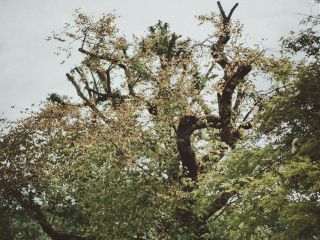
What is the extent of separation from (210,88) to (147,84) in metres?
4.25

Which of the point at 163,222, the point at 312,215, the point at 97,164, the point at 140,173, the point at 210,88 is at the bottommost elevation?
the point at 312,215

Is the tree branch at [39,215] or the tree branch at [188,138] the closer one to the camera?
the tree branch at [188,138]

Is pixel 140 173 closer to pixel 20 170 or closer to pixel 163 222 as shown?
pixel 163 222

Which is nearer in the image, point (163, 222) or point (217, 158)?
point (163, 222)

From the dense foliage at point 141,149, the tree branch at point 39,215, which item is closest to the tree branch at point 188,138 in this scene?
the dense foliage at point 141,149

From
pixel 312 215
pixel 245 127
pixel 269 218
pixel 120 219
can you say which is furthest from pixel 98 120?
pixel 312 215

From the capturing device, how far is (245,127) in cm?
1895

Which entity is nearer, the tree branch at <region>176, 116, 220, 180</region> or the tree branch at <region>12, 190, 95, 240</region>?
the tree branch at <region>176, 116, 220, 180</region>

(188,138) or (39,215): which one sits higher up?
(39,215)

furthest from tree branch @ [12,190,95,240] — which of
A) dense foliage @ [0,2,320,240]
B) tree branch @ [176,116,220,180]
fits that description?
tree branch @ [176,116,220,180]

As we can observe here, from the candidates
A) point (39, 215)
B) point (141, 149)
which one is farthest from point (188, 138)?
point (39, 215)

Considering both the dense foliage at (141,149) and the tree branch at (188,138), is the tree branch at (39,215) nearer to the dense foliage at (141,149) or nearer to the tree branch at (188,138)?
the dense foliage at (141,149)

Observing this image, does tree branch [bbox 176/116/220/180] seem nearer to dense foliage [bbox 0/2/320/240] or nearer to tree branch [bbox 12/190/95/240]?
dense foliage [bbox 0/2/320/240]

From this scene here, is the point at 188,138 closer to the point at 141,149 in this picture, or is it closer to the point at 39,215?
the point at 141,149
